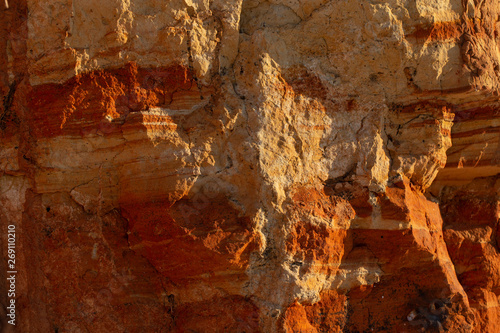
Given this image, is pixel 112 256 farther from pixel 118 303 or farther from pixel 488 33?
pixel 488 33

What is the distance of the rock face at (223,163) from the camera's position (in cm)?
341

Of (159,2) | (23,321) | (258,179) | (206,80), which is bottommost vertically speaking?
(23,321)

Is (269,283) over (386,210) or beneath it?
beneath

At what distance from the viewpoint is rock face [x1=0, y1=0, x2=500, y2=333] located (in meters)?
3.41

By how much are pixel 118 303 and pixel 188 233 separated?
2.56 ft

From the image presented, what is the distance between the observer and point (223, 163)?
351 cm

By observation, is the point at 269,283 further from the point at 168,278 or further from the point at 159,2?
the point at 159,2

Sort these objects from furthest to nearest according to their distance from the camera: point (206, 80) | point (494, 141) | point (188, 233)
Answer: point (494, 141) → point (206, 80) → point (188, 233)

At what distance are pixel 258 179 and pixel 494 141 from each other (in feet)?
7.12

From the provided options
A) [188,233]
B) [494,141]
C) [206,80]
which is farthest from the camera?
[494,141]

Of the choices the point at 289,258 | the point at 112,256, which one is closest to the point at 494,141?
the point at 289,258

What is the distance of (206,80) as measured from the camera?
3592 mm

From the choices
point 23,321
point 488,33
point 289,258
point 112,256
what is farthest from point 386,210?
point 23,321

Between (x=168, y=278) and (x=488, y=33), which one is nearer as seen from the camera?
(x=168, y=278)
